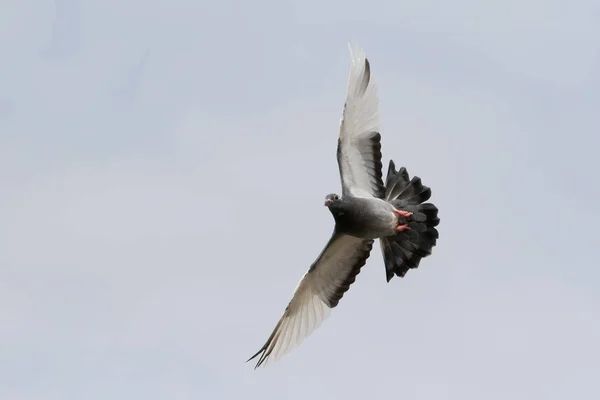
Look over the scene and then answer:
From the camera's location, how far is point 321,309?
1825 inches

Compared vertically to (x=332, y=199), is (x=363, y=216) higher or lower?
lower

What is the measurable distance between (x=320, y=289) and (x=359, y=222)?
7.75 feet

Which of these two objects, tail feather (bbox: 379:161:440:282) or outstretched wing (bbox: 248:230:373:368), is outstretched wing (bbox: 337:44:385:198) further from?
outstretched wing (bbox: 248:230:373:368)

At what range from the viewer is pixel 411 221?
45.4 meters

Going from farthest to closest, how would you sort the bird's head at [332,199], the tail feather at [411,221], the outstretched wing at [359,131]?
1. the tail feather at [411,221]
2. the outstretched wing at [359,131]
3. the bird's head at [332,199]

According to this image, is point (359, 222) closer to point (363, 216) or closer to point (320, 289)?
point (363, 216)

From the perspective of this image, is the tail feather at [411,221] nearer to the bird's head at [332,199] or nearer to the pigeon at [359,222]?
the pigeon at [359,222]

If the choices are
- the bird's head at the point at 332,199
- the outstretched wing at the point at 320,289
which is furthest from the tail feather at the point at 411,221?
the bird's head at the point at 332,199

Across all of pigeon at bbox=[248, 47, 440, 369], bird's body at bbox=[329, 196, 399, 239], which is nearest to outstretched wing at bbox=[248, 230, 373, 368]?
pigeon at bbox=[248, 47, 440, 369]

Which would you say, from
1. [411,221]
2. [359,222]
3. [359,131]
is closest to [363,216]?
[359,222]

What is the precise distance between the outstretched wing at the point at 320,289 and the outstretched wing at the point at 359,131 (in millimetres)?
1343

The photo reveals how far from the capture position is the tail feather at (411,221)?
45438 millimetres

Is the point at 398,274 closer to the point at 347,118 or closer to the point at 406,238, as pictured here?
the point at 406,238

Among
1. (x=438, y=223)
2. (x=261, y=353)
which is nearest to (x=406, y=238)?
(x=438, y=223)
